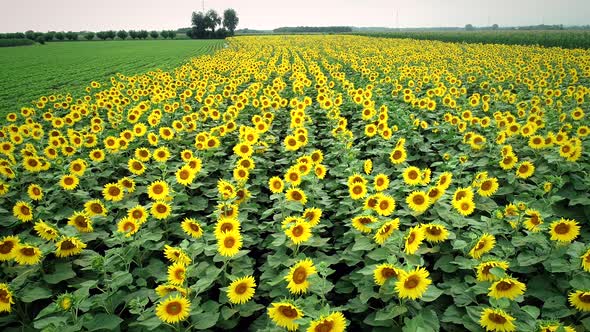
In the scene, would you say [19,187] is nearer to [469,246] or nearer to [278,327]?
[278,327]

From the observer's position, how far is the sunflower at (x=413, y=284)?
2.51 m

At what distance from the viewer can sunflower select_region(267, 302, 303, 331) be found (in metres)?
2.46

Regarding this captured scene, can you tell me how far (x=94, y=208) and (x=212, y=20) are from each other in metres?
102

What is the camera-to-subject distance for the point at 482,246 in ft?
9.86

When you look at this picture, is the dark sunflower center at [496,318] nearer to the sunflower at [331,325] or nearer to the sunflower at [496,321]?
the sunflower at [496,321]

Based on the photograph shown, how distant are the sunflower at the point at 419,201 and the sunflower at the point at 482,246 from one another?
777 millimetres

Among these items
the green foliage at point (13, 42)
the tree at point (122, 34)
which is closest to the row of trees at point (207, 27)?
the tree at point (122, 34)

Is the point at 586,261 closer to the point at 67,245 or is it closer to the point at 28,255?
the point at 67,245

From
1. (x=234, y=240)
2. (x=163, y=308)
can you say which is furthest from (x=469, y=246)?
(x=163, y=308)

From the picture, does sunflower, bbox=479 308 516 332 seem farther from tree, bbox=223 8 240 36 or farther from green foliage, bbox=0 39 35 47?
tree, bbox=223 8 240 36

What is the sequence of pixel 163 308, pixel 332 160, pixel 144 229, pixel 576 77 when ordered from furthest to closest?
1. pixel 576 77
2. pixel 332 160
3. pixel 144 229
4. pixel 163 308

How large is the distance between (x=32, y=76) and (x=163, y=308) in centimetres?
2657

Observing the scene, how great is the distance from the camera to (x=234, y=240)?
10.5ft

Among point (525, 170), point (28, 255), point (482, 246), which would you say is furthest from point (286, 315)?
point (525, 170)
